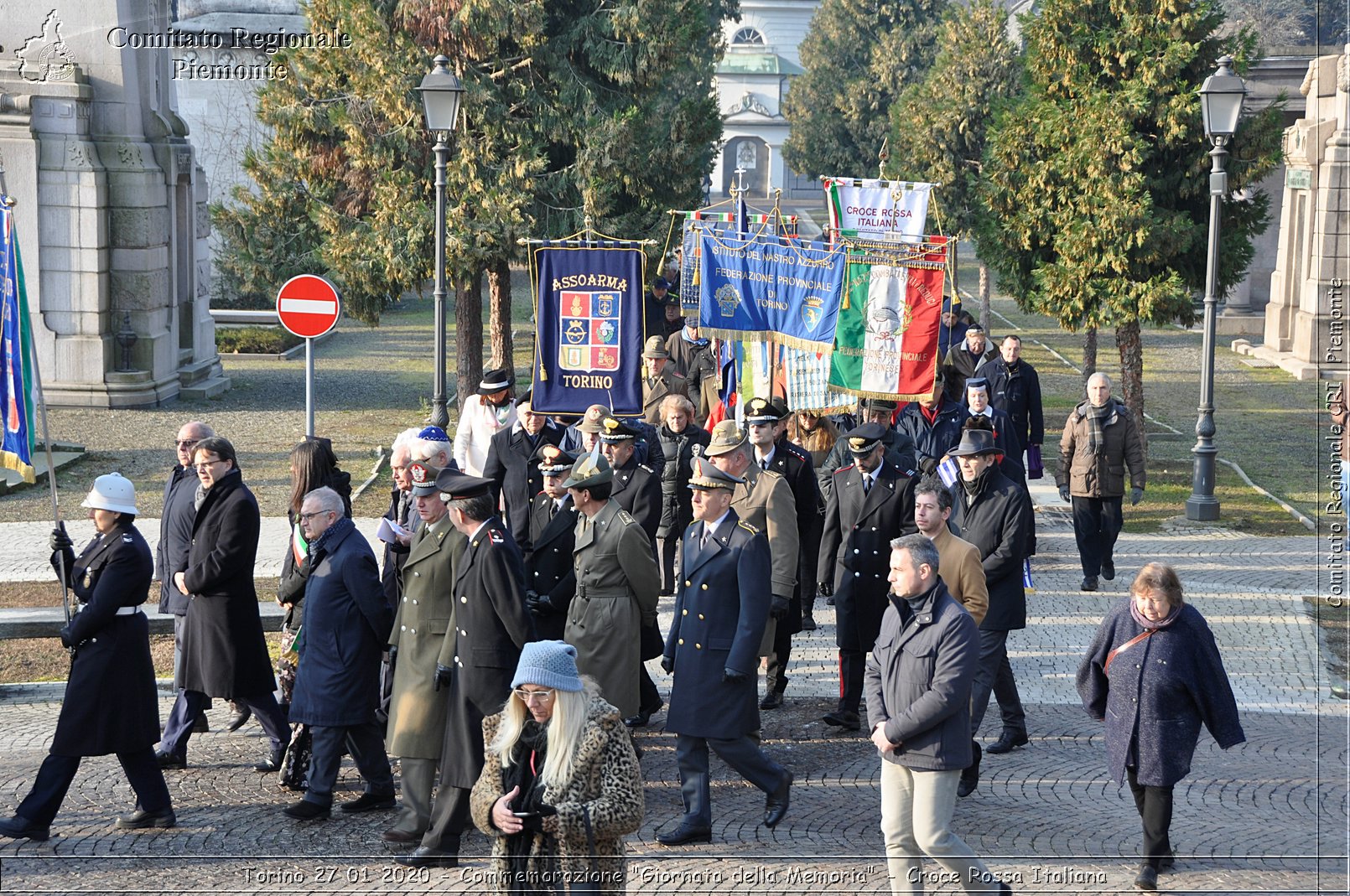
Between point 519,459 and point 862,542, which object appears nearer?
point 862,542

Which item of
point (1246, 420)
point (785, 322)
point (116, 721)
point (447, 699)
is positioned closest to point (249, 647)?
point (116, 721)

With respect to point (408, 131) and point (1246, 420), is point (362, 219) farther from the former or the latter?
point (1246, 420)

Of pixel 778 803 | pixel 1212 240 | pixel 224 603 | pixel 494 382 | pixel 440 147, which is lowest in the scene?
pixel 778 803

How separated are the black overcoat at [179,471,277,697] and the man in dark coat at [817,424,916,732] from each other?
3505 mm

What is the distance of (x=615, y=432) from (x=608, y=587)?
2.11m

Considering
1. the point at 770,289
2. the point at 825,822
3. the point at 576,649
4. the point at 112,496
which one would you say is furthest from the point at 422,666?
the point at 770,289

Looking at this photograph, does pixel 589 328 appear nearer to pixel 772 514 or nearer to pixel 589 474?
pixel 772 514

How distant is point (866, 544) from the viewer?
9.75 metres

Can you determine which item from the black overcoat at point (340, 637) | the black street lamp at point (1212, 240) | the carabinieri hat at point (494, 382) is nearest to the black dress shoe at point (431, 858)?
the black overcoat at point (340, 637)

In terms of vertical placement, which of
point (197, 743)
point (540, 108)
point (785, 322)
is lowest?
point (197, 743)

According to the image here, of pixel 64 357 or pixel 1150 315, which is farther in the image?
pixel 64 357

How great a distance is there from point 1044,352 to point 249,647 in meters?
26.1

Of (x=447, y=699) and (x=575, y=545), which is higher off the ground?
(x=575, y=545)

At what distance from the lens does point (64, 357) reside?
2245 cm
